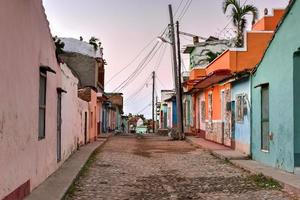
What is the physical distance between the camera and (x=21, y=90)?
869 centimetres

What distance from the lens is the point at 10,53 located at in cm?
782

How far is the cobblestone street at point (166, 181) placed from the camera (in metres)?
10.7


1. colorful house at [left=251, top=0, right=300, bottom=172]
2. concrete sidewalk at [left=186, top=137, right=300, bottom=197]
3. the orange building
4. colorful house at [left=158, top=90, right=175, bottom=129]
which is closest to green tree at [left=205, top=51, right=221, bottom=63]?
the orange building

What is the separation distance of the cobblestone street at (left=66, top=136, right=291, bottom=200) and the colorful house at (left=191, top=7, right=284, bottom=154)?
249 cm

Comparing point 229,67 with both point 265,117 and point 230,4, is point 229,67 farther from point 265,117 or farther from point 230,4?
point 265,117

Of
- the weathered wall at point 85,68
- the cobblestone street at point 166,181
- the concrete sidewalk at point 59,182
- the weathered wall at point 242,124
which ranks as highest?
the weathered wall at point 85,68

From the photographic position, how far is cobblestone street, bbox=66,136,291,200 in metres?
10.7

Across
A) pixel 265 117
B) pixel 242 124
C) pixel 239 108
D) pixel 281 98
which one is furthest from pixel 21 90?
pixel 239 108

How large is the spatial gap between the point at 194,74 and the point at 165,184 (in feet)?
80.2

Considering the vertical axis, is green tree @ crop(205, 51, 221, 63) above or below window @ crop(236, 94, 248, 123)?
above

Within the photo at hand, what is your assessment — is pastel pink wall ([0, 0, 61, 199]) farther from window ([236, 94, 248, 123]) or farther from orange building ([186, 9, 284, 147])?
orange building ([186, 9, 284, 147])

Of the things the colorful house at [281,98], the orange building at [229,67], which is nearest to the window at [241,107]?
the orange building at [229,67]

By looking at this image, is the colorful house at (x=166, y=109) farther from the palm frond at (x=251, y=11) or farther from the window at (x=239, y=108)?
the window at (x=239, y=108)

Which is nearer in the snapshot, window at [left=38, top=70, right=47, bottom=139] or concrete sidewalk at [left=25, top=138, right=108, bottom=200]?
concrete sidewalk at [left=25, top=138, right=108, bottom=200]
